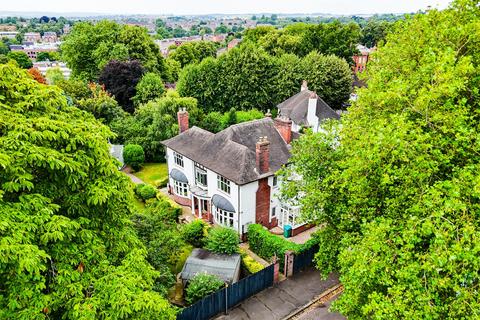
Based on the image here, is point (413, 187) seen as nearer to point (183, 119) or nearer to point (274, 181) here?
point (274, 181)

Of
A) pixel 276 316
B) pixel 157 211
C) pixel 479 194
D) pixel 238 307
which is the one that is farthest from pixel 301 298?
pixel 479 194

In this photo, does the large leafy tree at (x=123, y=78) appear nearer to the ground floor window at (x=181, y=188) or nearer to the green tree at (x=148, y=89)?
the green tree at (x=148, y=89)

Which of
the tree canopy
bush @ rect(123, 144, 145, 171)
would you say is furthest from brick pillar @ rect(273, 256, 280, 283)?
the tree canopy

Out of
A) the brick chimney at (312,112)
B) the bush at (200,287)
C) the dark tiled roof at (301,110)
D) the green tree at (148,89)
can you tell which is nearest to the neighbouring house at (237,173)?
the bush at (200,287)

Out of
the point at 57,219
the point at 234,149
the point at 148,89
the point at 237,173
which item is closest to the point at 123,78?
the point at 148,89

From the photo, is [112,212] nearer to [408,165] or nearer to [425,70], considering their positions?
[408,165]

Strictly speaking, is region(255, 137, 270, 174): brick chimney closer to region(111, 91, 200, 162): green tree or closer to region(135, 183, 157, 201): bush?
region(135, 183, 157, 201): bush

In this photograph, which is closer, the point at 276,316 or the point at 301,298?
the point at 276,316
